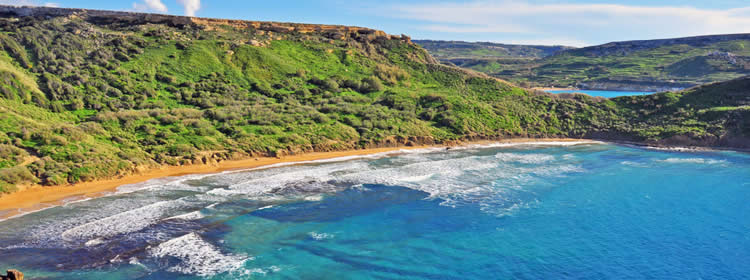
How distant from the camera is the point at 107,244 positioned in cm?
2030

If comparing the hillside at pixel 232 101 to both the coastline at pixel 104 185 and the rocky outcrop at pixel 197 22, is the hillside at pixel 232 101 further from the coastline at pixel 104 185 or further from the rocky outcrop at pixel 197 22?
the coastline at pixel 104 185

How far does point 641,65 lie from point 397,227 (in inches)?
5673

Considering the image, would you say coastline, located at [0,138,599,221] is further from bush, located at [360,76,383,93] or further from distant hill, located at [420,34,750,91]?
distant hill, located at [420,34,750,91]

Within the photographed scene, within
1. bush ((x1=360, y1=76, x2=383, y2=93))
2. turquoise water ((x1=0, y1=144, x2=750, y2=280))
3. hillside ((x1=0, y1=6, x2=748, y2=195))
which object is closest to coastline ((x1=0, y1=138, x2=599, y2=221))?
hillside ((x1=0, y1=6, x2=748, y2=195))

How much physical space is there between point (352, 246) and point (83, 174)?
19.6m

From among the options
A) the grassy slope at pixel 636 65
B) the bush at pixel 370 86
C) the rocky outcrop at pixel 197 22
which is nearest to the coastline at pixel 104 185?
the bush at pixel 370 86

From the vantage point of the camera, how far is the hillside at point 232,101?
1316 inches

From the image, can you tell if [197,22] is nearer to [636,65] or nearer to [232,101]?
[232,101]

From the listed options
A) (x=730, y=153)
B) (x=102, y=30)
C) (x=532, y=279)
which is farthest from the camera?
(x=102, y=30)

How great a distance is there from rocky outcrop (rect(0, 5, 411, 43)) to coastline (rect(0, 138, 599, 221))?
39216mm

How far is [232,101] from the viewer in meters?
48.8

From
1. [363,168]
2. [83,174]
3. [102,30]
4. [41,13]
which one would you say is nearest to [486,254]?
[363,168]

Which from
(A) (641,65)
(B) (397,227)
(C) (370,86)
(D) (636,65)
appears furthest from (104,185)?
(D) (636,65)

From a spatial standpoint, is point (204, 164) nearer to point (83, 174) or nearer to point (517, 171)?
point (83, 174)
